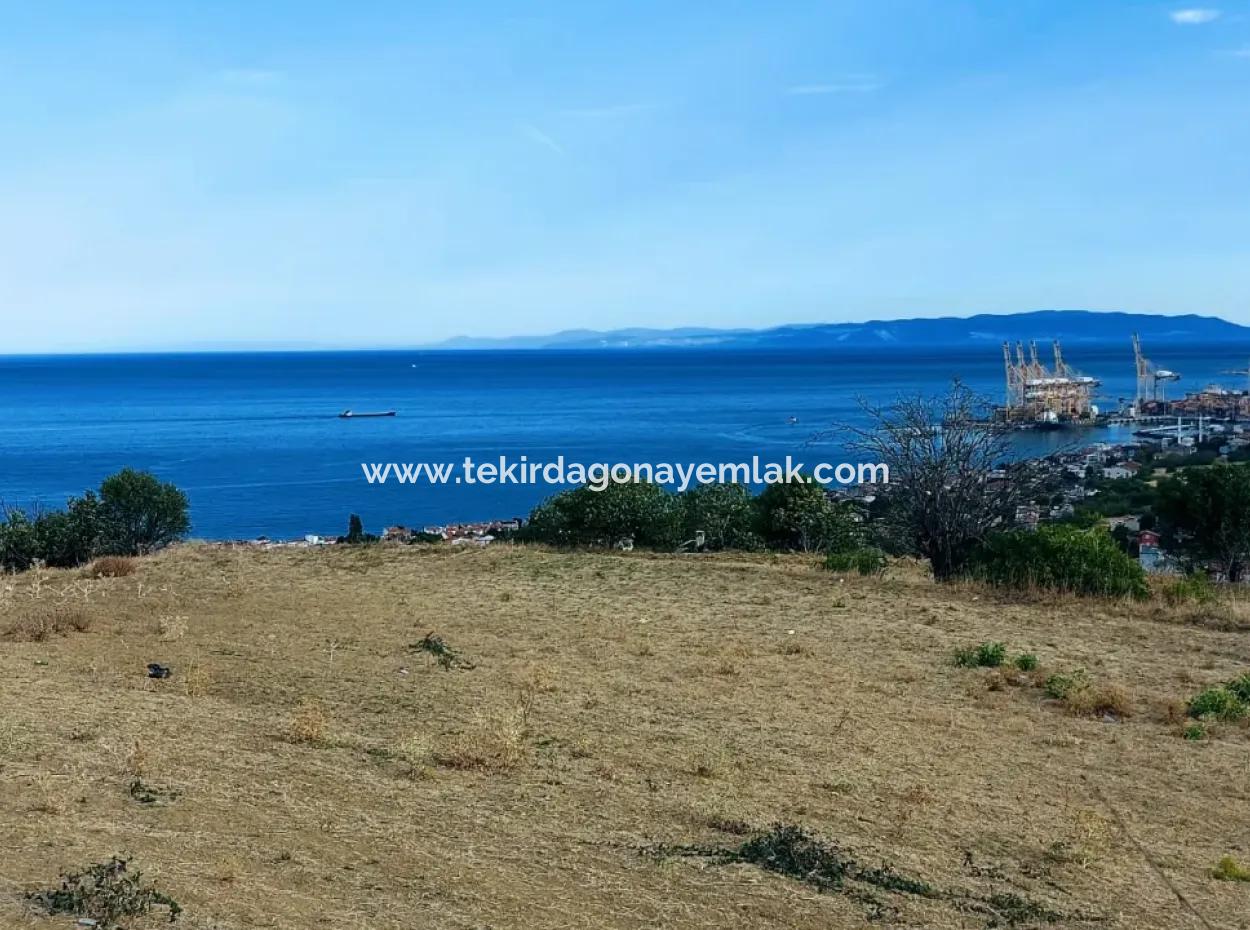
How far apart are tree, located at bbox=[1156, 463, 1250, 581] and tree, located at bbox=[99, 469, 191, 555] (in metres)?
16.1

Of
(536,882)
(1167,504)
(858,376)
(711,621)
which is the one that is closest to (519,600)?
(711,621)

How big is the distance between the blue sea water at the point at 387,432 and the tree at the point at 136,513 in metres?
9.63

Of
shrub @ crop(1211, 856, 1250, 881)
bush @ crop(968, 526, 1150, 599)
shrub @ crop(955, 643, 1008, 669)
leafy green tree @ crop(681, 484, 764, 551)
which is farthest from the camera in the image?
leafy green tree @ crop(681, 484, 764, 551)

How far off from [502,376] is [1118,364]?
91.7 meters

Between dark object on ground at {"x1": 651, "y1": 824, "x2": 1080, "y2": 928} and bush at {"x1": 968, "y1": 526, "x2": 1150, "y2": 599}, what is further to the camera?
bush at {"x1": 968, "y1": 526, "x2": 1150, "y2": 599}

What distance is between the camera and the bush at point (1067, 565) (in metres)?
12.3

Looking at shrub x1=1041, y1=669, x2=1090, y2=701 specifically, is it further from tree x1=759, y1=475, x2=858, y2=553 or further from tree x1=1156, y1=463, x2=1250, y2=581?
tree x1=1156, y1=463, x2=1250, y2=581

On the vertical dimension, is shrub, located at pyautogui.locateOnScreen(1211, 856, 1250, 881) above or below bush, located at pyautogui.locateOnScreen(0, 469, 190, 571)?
below

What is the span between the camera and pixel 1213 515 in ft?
54.2

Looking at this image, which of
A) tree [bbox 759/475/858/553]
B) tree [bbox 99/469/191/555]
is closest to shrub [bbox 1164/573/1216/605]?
tree [bbox 759/475/858/553]

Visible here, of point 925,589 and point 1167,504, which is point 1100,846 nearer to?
point 925,589

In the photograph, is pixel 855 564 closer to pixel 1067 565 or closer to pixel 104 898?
pixel 1067 565

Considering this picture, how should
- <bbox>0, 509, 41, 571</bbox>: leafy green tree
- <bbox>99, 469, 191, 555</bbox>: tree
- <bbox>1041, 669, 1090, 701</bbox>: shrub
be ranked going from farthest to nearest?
<bbox>99, 469, 191, 555</bbox>: tree → <bbox>0, 509, 41, 571</bbox>: leafy green tree → <bbox>1041, 669, 1090, 701</bbox>: shrub

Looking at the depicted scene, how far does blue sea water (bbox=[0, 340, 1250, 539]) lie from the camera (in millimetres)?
46438
